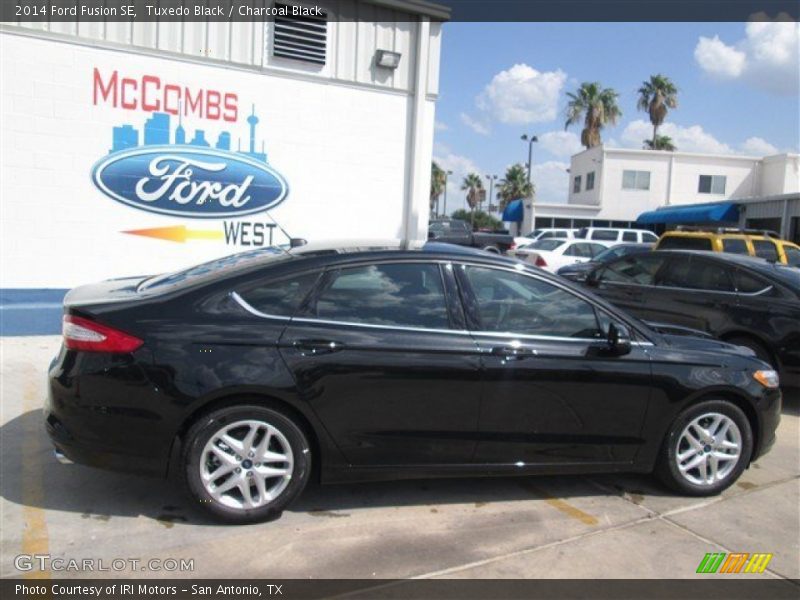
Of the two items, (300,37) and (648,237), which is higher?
(300,37)

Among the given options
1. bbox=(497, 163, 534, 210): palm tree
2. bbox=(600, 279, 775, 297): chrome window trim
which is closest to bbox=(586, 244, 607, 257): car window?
bbox=(600, 279, 775, 297): chrome window trim

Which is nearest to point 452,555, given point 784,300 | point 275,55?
point 784,300

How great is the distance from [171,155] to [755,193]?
40095 millimetres

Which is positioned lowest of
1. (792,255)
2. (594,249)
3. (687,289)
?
(687,289)

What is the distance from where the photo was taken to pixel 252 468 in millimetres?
3549

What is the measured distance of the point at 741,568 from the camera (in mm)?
3449

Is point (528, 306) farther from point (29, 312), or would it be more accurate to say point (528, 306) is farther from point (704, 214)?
point (704, 214)

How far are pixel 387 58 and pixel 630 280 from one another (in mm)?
4834

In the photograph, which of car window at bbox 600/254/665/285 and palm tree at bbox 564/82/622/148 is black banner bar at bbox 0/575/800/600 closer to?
car window at bbox 600/254/665/285

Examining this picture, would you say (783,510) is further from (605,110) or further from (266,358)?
(605,110)

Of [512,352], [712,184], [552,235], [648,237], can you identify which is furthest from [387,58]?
[712,184]

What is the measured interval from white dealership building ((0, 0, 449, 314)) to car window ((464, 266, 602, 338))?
600cm

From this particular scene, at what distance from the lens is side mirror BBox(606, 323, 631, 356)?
389cm

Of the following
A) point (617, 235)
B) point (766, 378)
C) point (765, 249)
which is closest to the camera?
point (766, 378)
